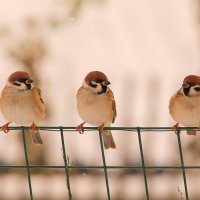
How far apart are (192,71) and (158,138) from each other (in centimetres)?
57

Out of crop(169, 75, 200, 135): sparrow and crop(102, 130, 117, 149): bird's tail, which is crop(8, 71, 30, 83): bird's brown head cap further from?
crop(169, 75, 200, 135): sparrow

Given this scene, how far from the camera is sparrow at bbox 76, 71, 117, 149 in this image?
3977 mm

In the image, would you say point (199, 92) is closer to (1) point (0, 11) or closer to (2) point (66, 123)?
(2) point (66, 123)

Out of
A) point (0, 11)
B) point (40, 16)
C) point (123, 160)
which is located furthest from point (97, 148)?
point (0, 11)

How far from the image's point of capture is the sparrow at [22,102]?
3.91 meters

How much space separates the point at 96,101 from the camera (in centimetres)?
401

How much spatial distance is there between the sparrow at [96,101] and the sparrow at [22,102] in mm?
201

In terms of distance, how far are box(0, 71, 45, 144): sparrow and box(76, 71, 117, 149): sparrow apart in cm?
20

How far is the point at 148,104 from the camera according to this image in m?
6.59

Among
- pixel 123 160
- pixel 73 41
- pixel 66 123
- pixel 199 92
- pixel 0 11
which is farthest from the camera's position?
pixel 0 11

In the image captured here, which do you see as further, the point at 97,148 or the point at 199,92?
the point at 97,148

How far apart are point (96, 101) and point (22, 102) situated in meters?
0.35

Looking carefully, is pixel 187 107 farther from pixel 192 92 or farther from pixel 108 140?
pixel 108 140

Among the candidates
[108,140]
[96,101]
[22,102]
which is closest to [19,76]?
[22,102]
